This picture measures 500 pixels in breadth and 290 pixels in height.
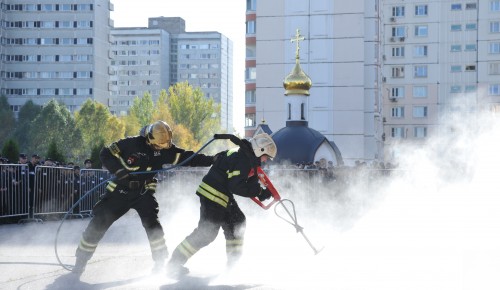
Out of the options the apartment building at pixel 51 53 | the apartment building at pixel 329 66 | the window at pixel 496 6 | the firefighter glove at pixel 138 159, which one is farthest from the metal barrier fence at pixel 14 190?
the apartment building at pixel 51 53

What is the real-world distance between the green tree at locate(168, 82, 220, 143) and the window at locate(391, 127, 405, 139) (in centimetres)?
1873

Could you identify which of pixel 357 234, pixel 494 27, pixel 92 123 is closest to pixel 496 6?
pixel 494 27

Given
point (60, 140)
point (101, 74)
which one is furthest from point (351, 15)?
point (101, 74)

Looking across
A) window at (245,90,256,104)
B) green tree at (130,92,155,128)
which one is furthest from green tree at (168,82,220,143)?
window at (245,90,256,104)

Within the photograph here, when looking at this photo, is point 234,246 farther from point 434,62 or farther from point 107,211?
point 434,62

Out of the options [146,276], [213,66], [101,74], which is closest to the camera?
[146,276]

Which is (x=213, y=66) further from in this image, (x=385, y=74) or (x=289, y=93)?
(x=289, y=93)

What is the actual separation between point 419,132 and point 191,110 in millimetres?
23677

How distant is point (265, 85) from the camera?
6319 cm

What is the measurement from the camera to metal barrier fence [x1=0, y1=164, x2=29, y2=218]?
17.5m

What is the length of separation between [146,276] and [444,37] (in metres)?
80.9

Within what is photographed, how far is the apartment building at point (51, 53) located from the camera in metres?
113

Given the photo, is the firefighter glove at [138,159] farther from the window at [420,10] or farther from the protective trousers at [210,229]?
the window at [420,10]

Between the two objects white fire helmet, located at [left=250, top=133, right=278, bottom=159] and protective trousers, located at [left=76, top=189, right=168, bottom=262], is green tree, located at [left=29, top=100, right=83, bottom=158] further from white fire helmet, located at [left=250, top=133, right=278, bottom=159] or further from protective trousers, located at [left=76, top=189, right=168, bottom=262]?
white fire helmet, located at [left=250, top=133, right=278, bottom=159]
